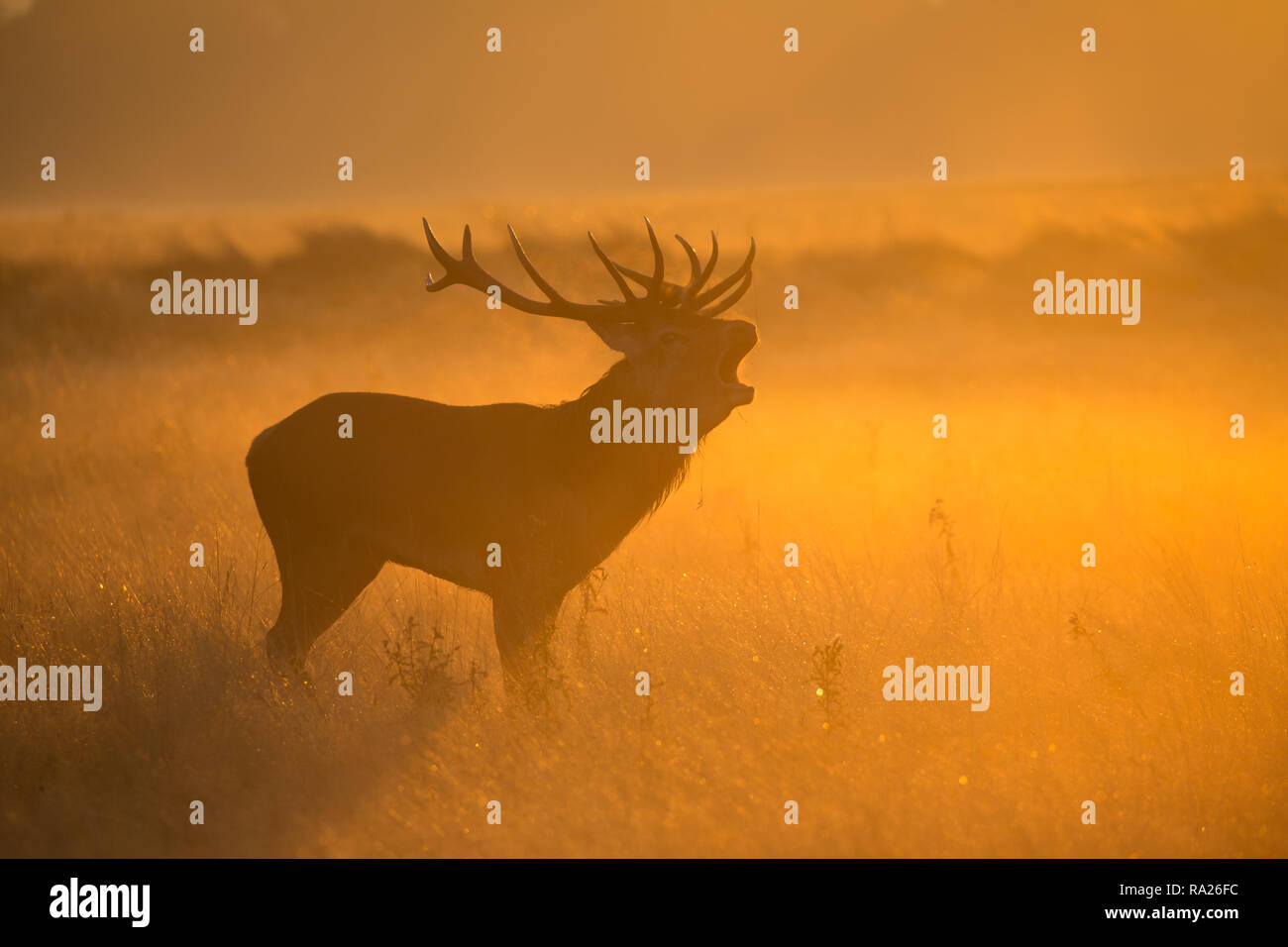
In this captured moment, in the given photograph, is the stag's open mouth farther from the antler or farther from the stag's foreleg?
the stag's foreleg

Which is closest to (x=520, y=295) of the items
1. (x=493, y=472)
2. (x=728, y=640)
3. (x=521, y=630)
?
(x=493, y=472)

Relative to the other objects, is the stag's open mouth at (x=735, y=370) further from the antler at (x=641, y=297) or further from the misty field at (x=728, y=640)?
the misty field at (x=728, y=640)

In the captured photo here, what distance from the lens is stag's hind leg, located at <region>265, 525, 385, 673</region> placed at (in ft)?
20.5

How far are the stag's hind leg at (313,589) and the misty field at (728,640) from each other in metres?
0.21

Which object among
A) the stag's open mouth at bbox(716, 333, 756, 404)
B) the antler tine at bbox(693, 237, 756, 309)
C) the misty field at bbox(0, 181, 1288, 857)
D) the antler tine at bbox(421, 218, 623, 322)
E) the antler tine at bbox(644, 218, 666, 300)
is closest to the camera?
the misty field at bbox(0, 181, 1288, 857)

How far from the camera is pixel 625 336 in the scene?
6.32 m

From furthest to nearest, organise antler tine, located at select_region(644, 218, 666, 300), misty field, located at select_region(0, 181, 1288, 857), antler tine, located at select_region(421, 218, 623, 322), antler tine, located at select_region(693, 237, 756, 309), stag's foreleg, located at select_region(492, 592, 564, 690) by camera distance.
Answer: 1. antler tine, located at select_region(693, 237, 756, 309)
2. antler tine, located at select_region(421, 218, 623, 322)
3. antler tine, located at select_region(644, 218, 666, 300)
4. stag's foreleg, located at select_region(492, 592, 564, 690)
5. misty field, located at select_region(0, 181, 1288, 857)

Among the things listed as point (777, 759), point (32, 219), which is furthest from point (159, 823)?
point (32, 219)

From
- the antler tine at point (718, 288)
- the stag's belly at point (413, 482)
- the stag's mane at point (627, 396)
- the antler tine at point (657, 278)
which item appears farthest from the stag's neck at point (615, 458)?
the antler tine at point (718, 288)

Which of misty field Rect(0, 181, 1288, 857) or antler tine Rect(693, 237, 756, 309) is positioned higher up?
antler tine Rect(693, 237, 756, 309)

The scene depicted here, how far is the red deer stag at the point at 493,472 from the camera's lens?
242 inches

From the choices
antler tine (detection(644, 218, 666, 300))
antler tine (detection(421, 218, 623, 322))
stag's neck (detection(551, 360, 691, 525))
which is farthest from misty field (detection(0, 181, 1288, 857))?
antler tine (detection(644, 218, 666, 300))

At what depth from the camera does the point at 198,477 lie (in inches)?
426

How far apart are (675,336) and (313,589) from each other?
235 cm
